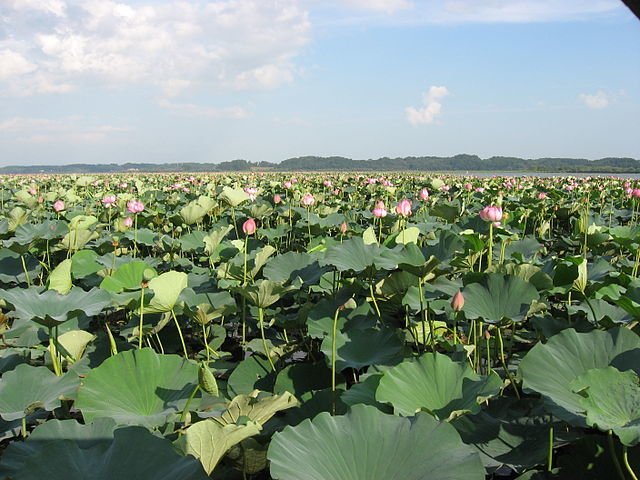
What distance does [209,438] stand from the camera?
909mm

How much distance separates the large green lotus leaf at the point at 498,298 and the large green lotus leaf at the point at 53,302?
3.42 ft

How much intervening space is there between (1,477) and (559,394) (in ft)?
3.36

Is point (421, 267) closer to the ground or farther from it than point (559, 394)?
farther from it

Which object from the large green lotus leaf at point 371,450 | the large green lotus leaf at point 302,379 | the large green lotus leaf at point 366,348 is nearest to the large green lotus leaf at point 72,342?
the large green lotus leaf at point 302,379

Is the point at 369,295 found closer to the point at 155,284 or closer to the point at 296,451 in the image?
the point at 155,284

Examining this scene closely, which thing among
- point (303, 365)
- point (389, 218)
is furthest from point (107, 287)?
point (389, 218)

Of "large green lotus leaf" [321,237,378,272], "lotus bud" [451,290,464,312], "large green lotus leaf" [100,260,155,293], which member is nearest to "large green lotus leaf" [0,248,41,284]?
"large green lotus leaf" [100,260,155,293]

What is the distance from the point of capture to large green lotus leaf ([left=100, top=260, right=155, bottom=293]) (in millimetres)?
2012

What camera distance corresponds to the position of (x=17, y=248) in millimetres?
2590

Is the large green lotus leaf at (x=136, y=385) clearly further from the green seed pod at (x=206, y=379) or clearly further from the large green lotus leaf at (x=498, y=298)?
the large green lotus leaf at (x=498, y=298)

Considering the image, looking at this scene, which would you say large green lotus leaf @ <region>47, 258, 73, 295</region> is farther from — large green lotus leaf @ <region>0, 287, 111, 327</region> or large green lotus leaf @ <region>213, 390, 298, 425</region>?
large green lotus leaf @ <region>213, 390, 298, 425</region>

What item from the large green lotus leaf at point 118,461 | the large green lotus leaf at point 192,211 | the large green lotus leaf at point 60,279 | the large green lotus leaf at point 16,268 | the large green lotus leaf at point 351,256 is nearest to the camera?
the large green lotus leaf at point 118,461

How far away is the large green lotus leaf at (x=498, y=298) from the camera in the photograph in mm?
1497

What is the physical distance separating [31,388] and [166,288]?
45 cm
